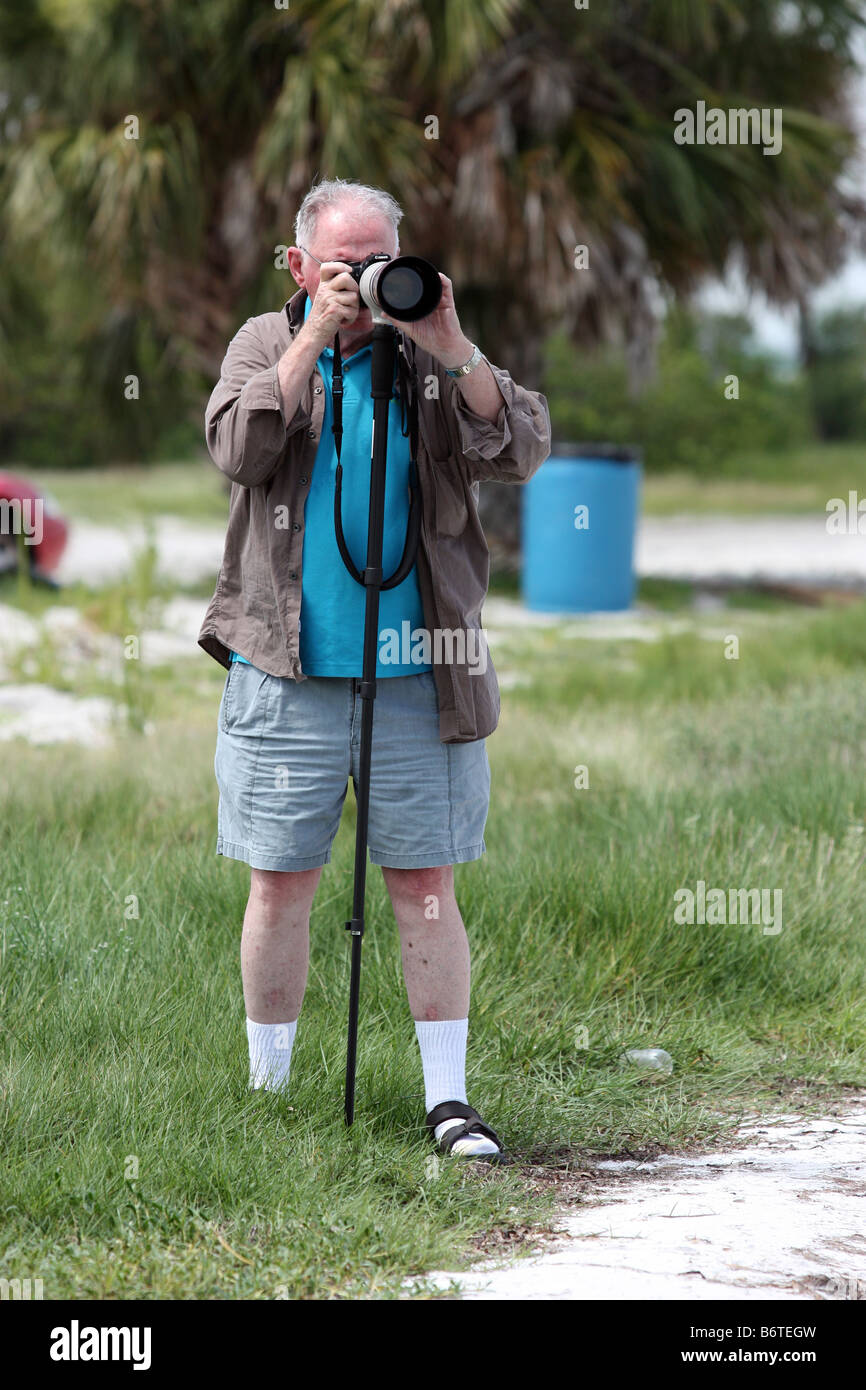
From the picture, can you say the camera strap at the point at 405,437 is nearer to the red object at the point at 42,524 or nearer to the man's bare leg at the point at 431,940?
the man's bare leg at the point at 431,940

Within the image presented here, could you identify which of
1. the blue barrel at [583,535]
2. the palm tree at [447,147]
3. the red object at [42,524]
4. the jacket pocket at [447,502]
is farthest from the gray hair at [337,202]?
the blue barrel at [583,535]

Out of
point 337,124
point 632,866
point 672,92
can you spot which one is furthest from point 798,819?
point 672,92

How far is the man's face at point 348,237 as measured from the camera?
9.57 ft

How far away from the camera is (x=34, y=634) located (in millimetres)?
9297

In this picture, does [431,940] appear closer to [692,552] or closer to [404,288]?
[404,288]

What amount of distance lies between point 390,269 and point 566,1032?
5.97 feet

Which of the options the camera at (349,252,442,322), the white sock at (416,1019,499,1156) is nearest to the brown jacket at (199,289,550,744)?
the camera at (349,252,442,322)

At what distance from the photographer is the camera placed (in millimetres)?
2746

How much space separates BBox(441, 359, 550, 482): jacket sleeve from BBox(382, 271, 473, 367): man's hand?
6cm

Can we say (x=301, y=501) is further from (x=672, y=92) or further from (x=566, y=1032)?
(x=672, y=92)

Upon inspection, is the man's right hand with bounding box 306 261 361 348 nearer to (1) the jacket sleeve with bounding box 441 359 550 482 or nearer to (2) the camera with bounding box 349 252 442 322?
(2) the camera with bounding box 349 252 442 322

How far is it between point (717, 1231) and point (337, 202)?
195 cm

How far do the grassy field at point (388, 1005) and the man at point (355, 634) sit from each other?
0.22 m

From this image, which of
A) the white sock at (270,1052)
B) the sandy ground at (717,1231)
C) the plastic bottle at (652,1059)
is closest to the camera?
the sandy ground at (717,1231)
